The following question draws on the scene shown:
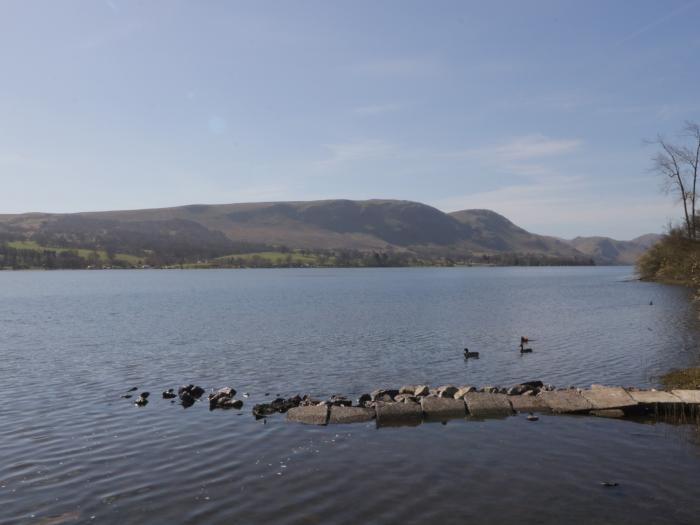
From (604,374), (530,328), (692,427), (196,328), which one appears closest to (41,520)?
(692,427)

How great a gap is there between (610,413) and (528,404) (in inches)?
113

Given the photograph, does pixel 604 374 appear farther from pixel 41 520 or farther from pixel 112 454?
pixel 41 520

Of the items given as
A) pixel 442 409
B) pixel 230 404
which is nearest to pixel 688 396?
pixel 442 409

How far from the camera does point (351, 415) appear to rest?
20.7 m

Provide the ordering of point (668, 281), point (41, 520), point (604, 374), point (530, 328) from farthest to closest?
point (668, 281), point (530, 328), point (604, 374), point (41, 520)

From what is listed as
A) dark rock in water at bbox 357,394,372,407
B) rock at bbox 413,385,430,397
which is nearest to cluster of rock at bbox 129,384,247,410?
dark rock in water at bbox 357,394,372,407

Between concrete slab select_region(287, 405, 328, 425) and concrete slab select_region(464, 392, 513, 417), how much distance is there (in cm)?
549

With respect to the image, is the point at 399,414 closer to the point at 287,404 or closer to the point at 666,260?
the point at 287,404

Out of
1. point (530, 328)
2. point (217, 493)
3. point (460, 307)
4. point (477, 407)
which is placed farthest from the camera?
point (460, 307)

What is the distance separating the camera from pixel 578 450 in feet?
55.2

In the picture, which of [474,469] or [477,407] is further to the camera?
[477,407]

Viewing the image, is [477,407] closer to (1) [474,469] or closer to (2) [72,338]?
(1) [474,469]

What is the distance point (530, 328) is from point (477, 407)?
105 feet

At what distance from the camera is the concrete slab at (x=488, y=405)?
2092cm
